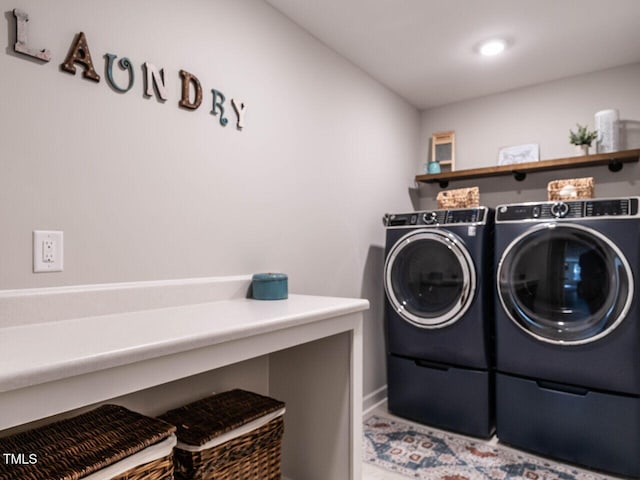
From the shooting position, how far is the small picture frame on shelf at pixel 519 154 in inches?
118

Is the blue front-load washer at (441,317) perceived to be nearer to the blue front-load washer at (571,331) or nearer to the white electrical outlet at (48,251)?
the blue front-load washer at (571,331)

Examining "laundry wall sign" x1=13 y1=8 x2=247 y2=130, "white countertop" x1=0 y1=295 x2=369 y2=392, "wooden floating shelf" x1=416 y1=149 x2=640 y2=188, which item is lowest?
"white countertop" x1=0 y1=295 x2=369 y2=392

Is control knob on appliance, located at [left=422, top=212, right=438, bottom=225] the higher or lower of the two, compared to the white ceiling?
lower

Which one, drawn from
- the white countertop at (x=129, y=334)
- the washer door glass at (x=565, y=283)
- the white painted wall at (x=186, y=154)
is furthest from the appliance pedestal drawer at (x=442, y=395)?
the white countertop at (x=129, y=334)

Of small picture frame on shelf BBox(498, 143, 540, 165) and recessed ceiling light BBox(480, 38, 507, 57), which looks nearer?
recessed ceiling light BBox(480, 38, 507, 57)

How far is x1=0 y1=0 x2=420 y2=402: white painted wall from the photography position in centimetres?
125

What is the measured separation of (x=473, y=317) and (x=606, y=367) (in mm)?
652

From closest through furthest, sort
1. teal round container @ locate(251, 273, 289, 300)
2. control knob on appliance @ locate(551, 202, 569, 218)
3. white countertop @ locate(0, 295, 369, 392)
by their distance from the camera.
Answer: white countertop @ locate(0, 295, 369, 392) < teal round container @ locate(251, 273, 289, 300) < control knob on appliance @ locate(551, 202, 569, 218)

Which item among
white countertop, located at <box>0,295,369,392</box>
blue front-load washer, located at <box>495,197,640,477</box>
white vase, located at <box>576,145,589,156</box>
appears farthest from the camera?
white vase, located at <box>576,145,589,156</box>

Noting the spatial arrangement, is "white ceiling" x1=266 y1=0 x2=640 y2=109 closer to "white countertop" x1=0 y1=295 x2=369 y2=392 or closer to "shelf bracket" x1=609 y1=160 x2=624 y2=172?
"shelf bracket" x1=609 y1=160 x2=624 y2=172

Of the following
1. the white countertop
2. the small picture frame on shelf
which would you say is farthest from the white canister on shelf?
the white countertop

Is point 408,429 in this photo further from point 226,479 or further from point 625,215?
point 625,215

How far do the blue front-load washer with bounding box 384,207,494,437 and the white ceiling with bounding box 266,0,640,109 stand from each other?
99cm

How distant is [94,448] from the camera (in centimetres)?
107
